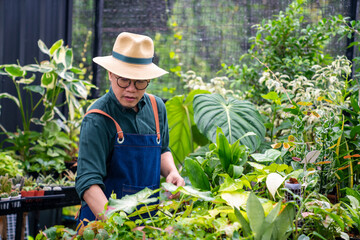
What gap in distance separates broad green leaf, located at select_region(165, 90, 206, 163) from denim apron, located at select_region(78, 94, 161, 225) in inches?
42.5

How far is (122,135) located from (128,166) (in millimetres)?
145

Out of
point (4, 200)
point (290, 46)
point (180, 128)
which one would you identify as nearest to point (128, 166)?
point (4, 200)

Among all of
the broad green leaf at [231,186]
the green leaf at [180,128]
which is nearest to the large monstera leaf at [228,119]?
the green leaf at [180,128]

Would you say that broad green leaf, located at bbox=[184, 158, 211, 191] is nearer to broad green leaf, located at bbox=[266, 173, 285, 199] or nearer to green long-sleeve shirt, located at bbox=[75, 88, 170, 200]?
broad green leaf, located at bbox=[266, 173, 285, 199]

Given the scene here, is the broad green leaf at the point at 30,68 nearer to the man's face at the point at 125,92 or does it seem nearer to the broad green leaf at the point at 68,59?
the broad green leaf at the point at 68,59

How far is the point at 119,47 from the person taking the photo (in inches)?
71.6

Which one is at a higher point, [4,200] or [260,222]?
[260,222]

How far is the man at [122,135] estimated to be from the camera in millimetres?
1673

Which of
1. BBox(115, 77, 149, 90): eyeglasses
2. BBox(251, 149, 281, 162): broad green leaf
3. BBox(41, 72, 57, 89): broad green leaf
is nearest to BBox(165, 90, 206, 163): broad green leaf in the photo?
BBox(41, 72, 57, 89): broad green leaf

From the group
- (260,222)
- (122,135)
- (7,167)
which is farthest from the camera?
(7,167)

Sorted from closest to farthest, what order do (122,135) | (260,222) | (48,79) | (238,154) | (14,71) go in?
1. (260,222)
2. (238,154)
3. (122,135)
4. (14,71)
5. (48,79)

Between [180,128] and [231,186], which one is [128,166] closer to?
[231,186]

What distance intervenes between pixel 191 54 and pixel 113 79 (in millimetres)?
2222

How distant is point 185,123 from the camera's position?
3.08 metres
